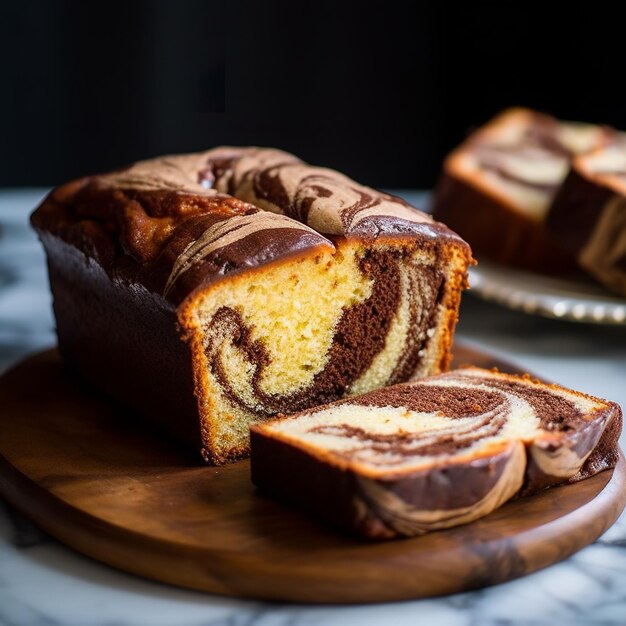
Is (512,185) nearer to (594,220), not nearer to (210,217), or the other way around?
(594,220)

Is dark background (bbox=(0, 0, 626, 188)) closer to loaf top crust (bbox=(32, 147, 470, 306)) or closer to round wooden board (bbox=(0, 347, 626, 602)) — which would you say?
loaf top crust (bbox=(32, 147, 470, 306))

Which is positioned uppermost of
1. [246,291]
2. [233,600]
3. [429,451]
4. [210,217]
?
[210,217]

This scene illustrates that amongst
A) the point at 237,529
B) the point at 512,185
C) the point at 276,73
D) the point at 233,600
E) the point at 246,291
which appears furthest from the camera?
the point at 276,73

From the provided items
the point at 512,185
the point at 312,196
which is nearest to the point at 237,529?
the point at 312,196

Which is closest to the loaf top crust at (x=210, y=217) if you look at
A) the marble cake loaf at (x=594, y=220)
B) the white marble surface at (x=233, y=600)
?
the white marble surface at (x=233, y=600)

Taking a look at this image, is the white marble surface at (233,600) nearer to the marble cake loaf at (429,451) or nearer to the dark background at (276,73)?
the marble cake loaf at (429,451)

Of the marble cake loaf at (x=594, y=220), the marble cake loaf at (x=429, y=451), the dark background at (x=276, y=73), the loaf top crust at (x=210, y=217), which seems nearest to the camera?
the marble cake loaf at (x=429, y=451)

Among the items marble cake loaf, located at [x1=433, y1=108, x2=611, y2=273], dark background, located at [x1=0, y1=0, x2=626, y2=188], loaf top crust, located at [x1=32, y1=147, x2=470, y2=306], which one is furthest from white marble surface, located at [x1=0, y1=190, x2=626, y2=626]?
dark background, located at [x1=0, y1=0, x2=626, y2=188]
